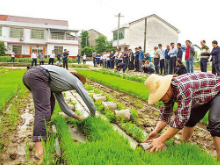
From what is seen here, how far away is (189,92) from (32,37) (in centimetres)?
4127

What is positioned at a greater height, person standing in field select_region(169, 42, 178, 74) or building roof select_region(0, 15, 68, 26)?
building roof select_region(0, 15, 68, 26)

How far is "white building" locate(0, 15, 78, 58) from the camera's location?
39.4 meters

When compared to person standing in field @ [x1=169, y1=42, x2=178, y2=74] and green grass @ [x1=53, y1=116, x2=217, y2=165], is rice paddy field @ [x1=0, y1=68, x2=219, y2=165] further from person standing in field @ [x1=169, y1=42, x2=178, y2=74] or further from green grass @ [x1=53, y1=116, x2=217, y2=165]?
person standing in field @ [x1=169, y1=42, x2=178, y2=74]

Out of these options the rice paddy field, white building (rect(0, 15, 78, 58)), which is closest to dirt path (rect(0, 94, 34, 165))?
the rice paddy field

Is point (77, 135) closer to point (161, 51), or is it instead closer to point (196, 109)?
point (196, 109)

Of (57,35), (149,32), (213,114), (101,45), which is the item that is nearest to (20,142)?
(213,114)

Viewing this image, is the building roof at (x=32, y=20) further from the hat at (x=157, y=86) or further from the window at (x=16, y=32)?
the hat at (x=157, y=86)

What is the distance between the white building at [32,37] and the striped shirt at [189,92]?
128 ft

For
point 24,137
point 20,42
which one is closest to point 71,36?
point 20,42

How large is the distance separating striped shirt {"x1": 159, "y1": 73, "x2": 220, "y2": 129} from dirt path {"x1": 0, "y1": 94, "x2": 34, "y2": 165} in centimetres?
172

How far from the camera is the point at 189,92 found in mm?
2482

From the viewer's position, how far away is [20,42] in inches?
1559

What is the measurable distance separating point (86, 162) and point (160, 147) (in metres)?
0.83

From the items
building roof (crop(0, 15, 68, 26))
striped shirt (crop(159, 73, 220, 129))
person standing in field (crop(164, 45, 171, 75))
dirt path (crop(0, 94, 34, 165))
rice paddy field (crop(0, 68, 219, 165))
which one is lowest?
dirt path (crop(0, 94, 34, 165))
